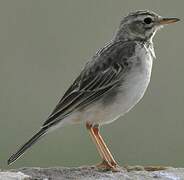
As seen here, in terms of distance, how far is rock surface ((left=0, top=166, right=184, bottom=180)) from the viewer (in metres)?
10.0

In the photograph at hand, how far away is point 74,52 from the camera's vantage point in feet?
79.4

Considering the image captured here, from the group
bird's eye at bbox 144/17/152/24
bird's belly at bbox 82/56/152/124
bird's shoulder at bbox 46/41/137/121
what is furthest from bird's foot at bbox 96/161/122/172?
bird's eye at bbox 144/17/152/24

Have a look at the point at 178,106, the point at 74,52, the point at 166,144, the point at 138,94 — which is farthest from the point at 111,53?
the point at 74,52

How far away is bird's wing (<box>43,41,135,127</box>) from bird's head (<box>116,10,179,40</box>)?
49 centimetres

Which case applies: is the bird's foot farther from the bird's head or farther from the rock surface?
the bird's head

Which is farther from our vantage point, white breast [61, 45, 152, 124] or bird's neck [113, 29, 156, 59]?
bird's neck [113, 29, 156, 59]

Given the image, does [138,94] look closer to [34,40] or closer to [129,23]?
[129,23]

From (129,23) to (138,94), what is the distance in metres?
1.29

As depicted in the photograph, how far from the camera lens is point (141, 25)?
1203 centimetres

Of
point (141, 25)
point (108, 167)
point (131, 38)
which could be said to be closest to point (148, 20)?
point (141, 25)

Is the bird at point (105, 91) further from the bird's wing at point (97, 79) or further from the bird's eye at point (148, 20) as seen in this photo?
the bird's eye at point (148, 20)

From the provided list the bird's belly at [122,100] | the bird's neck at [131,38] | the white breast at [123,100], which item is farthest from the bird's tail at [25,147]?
the bird's neck at [131,38]

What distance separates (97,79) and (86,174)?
56.0 inches

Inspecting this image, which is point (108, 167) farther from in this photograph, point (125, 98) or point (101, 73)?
point (101, 73)
